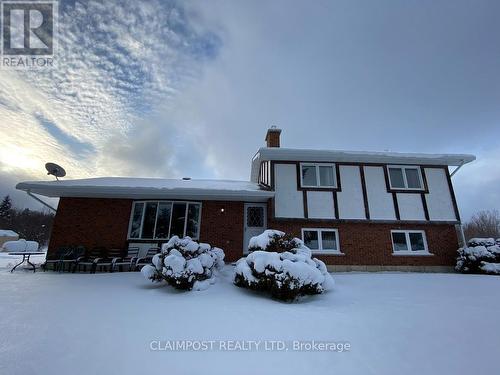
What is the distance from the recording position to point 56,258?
8812 millimetres

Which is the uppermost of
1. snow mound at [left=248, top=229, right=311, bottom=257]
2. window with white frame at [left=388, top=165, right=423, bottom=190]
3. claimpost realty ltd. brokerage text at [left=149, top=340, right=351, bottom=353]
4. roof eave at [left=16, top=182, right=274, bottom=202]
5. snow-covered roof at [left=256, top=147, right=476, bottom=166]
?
snow-covered roof at [left=256, top=147, right=476, bottom=166]

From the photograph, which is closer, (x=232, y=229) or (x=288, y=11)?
(x=288, y=11)

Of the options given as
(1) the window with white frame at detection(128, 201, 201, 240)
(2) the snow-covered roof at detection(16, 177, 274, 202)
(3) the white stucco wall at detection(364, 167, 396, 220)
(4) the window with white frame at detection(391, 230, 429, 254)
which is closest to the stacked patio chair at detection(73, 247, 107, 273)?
(1) the window with white frame at detection(128, 201, 201, 240)

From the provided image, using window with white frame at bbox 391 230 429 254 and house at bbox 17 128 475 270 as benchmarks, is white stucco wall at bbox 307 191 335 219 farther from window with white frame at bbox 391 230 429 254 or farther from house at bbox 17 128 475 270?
window with white frame at bbox 391 230 429 254

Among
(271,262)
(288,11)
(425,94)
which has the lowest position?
(271,262)

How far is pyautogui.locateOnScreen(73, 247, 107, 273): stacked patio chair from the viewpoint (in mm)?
8508

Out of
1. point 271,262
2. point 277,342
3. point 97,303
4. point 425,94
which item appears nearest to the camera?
point 277,342

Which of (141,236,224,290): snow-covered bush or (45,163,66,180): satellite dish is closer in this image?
(141,236,224,290): snow-covered bush

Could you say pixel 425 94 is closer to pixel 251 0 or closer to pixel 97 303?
pixel 251 0

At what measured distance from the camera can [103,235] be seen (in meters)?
9.88

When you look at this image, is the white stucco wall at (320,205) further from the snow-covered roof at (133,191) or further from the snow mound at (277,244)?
the snow mound at (277,244)

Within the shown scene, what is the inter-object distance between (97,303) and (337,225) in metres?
9.12

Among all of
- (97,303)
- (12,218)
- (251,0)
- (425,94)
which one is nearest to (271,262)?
(97,303)

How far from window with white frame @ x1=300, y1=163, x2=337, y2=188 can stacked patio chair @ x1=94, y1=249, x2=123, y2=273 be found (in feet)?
28.6
